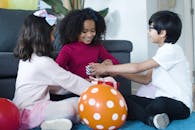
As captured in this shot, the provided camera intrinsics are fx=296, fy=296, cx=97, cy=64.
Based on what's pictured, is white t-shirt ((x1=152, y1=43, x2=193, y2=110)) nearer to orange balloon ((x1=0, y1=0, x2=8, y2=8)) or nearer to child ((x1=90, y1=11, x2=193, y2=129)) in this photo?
child ((x1=90, y1=11, x2=193, y2=129))

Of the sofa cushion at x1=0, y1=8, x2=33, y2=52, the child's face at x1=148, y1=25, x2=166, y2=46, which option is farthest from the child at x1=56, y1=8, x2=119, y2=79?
the sofa cushion at x1=0, y1=8, x2=33, y2=52

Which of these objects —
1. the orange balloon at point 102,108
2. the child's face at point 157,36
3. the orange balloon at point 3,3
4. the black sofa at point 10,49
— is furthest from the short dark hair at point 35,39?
the orange balloon at point 3,3

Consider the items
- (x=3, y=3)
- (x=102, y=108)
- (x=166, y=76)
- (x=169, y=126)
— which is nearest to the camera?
(x=102, y=108)

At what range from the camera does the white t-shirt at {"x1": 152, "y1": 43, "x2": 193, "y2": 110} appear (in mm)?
1398

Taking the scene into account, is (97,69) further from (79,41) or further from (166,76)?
(166,76)

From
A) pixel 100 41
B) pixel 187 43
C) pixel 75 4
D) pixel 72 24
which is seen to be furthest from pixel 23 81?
pixel 187 43

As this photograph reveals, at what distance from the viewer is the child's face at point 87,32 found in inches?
64.4

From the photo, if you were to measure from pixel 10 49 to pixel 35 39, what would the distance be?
2.89ft

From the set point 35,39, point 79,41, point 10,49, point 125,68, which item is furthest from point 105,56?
point 10,49

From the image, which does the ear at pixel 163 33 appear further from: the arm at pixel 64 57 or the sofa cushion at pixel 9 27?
the sofa cushion at pixel 9 27

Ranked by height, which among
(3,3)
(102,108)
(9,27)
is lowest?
(102,108)

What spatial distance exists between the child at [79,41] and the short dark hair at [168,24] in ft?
1.19

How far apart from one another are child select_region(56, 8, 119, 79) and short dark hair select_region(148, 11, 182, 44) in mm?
362

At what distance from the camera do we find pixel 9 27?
7.32 feet
